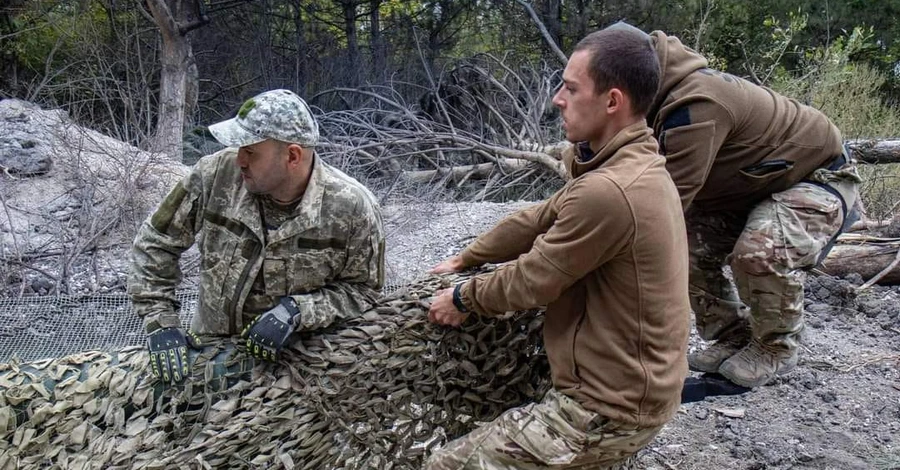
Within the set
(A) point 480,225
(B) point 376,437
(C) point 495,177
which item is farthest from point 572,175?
(C) point 495,177

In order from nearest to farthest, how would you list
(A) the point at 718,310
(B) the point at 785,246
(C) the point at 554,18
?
(B) the point at 785,246, (A) the point at 718,310, (C) the point at 554,18

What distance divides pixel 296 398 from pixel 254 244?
0.51m

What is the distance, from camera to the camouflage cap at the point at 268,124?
221cm

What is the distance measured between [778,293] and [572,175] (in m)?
1.38

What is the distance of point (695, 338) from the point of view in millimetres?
4766

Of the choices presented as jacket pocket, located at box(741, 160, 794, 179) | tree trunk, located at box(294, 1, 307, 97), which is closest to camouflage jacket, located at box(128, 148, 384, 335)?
jacket pocket, located at box(741, 160, 794, 179)

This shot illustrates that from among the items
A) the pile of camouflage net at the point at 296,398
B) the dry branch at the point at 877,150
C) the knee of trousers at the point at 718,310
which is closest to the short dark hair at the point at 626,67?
the pile of camouflage net at the point at 296,398

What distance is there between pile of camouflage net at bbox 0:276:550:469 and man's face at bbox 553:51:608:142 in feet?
2.17

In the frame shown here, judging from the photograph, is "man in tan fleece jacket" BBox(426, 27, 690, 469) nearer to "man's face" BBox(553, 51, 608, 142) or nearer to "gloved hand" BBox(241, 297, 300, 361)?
"man's face" BBox(553, 51, 608, 142)

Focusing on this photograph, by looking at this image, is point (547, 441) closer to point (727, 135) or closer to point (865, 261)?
point (727, 135)

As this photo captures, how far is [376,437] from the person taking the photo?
2328 millimetres

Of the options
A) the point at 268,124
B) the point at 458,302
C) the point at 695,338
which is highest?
the point at 268,124


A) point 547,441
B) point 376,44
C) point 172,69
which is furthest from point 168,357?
point 376,44

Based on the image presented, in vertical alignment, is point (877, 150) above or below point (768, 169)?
below
